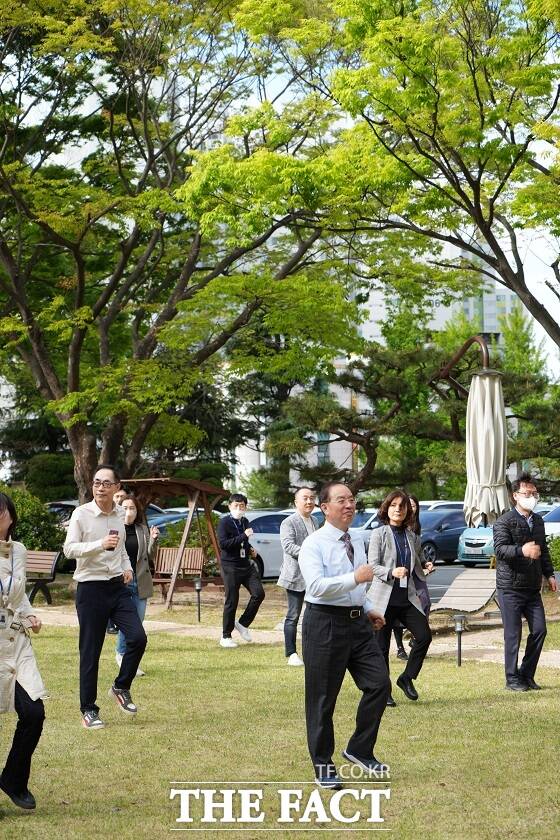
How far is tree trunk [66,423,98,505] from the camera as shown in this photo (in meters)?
22.4

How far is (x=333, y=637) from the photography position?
6707 mm

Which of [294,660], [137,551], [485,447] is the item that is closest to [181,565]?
[485,447]

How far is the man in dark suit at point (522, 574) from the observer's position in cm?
1020

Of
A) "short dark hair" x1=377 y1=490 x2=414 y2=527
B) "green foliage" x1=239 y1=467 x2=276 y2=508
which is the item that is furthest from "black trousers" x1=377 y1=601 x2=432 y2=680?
"green foliage" x1=239 y1=467 x2=276 y2=508

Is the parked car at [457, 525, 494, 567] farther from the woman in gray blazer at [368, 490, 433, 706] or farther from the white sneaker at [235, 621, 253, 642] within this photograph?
the woman in gray blazer at [368, 490, 433, 706]

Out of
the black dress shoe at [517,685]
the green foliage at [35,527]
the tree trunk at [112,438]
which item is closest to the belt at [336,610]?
the black dress shoe at [517,685]

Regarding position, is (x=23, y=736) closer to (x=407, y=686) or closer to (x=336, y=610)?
(x=336, y=610)

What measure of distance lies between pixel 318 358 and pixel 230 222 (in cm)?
568

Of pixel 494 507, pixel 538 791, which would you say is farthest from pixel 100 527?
pixel 494 507

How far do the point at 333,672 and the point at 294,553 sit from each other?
18.1ft

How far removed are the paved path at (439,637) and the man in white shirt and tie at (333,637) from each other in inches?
217

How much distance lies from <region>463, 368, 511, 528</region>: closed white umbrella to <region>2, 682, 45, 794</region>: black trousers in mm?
8366

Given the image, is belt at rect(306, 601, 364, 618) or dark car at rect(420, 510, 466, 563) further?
dark car at rect(420, 510, 466, 563)

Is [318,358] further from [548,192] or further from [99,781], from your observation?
[99,781]
